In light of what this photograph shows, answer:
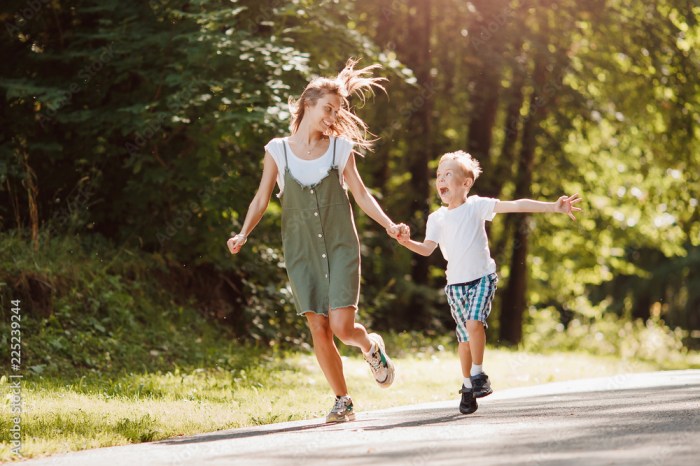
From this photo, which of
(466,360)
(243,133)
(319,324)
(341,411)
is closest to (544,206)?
(466,360)

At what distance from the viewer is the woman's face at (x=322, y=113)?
282 inches

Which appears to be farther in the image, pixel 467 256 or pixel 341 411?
pixel 467 256

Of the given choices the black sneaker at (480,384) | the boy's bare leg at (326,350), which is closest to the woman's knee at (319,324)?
the boy's bare leg at (326,350)

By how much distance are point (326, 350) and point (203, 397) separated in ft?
6.78

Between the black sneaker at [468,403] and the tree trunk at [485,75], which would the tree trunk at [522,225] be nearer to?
the tree trunk at [485,75]

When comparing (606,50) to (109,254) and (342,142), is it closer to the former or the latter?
(109,254)

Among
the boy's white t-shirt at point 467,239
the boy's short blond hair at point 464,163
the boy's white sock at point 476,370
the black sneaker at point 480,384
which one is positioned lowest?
the black sneaker at point 480,384

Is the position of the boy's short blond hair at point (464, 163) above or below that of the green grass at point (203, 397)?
above

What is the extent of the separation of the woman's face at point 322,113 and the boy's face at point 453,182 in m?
0.91

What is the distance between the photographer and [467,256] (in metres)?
7.43

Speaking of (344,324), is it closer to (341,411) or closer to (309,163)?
(341,411)

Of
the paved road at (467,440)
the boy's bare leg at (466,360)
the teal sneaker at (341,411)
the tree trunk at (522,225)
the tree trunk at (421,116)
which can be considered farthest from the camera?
the tree trunk at (522,225)

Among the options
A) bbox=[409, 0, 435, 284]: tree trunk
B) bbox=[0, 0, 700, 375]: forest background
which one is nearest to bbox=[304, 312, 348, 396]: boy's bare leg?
bbox=[0, 0, 700, 375]: forest background

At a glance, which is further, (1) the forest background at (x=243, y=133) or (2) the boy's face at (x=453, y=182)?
(1) the forest background at (x=243, y=133)
